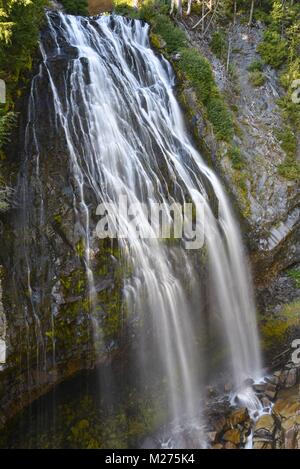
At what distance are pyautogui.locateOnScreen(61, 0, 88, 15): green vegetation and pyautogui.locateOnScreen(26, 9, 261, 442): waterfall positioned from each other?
16.5ft

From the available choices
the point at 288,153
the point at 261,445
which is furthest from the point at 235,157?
the point at 261,445

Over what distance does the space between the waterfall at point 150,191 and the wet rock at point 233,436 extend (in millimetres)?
1000

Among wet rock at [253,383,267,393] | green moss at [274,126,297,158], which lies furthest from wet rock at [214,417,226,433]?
green moss at [274,126,297,158]

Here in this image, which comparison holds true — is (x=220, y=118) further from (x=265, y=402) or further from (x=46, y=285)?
(x=265, y=402)

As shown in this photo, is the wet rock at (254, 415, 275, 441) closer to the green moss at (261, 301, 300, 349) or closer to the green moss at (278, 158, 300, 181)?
the green moss at (261, 301, 300, 349)

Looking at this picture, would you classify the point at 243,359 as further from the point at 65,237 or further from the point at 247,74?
the point at 247,74

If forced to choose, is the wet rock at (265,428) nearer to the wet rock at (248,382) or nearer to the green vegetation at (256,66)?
the wet rock at (248,382)

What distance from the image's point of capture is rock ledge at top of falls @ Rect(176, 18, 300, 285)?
39.8 feet

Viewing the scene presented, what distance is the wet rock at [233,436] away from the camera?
859cm

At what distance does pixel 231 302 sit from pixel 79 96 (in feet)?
24.1

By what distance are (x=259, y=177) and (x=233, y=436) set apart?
8196mm

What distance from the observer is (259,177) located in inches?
508

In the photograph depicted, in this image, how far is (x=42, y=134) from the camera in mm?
9180

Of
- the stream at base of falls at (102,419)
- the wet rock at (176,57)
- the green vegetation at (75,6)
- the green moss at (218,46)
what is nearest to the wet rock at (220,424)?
the stream at base of falls at (102,419)
